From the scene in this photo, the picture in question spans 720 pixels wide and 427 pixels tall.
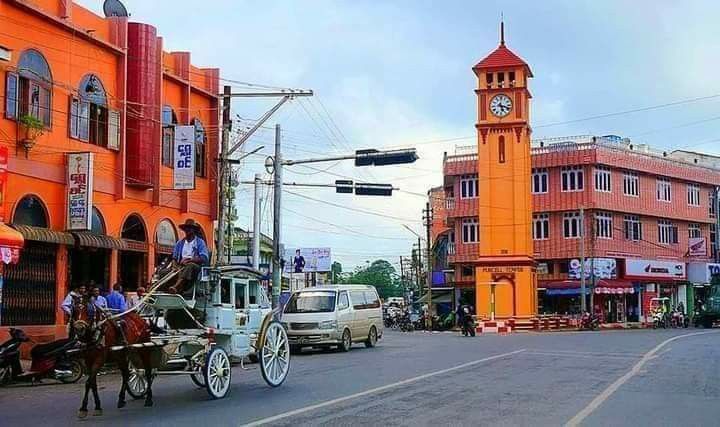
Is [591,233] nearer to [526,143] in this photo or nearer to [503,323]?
[526,143]

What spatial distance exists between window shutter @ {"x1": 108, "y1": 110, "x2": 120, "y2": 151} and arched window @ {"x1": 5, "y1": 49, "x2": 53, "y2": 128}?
2765 millimetres

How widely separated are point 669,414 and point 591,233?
50.2 metres

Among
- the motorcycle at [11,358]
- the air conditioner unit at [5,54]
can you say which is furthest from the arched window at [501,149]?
the motorcycle at [11,358]

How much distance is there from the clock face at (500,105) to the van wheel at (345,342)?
1182 inches

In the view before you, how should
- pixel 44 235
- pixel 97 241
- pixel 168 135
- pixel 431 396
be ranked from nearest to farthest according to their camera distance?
pixel 431 396 < pixel 44 235 < pixel 97 241 < pixel 168 135

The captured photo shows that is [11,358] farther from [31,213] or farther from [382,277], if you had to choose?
[382,277]

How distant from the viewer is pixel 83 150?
25.0 m

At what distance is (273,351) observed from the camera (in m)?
15.7

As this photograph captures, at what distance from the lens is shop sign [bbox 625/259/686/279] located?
2480 inches

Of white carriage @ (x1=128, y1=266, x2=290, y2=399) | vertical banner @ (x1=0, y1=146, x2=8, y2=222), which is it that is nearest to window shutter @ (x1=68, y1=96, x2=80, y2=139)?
vertical banner @ (x1=0, y1=146, x2=8, y2=222)

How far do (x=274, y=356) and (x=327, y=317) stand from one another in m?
11.4

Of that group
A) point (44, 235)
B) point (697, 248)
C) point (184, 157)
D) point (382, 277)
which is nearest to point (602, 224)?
point (697, 248)

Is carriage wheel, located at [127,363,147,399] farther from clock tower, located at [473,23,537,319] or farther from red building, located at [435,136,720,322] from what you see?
red building, located at [435,136,720,322]

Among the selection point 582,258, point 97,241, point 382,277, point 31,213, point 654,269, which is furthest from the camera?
point 382,277
